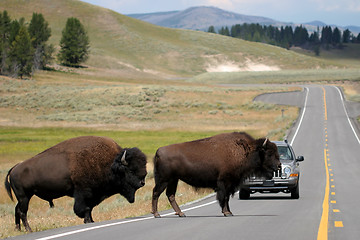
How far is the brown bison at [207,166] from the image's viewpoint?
1420cm

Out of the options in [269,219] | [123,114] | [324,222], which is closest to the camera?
[324,222]

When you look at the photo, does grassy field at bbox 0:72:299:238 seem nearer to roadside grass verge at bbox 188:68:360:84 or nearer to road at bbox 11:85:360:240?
road at bbox 11:85:360:240

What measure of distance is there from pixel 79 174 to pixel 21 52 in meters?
104

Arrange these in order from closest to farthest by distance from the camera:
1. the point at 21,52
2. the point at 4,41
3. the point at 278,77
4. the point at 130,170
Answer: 1. the point at 130,170
2. the point at 21,52
3. the point at 4,41
4. the point at 278,77

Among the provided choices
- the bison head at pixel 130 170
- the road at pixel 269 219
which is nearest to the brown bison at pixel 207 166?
the road at pixel 269 219

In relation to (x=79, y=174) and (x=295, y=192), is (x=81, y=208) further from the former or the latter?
(x=295, y=192)

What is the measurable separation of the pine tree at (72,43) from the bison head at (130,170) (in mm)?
132466

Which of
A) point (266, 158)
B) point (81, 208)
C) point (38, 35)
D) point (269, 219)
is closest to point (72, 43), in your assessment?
point (38, 35)

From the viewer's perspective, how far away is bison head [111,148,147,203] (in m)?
12.5

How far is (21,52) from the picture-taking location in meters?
112

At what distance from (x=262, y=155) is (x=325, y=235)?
393 centimetres

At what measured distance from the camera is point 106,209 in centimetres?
1838

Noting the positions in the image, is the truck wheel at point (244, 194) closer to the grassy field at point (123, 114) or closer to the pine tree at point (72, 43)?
the grassy field at point (123, 114)

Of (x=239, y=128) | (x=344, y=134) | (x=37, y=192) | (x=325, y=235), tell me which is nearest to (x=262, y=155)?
(x=325, y=235)
